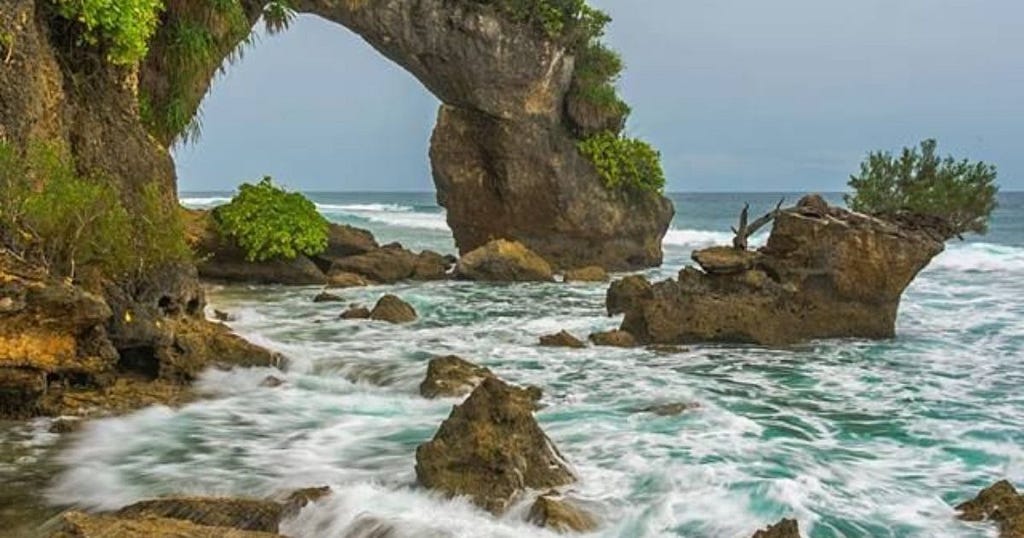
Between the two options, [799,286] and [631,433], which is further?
[799,286]

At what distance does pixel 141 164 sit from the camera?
11.0 metres

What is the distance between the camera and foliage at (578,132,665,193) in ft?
87.1

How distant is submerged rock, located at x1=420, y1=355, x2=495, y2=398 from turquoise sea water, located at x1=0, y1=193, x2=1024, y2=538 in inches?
12.4

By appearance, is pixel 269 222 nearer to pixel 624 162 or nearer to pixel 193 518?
pixel 624 162

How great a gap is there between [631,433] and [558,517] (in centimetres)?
241

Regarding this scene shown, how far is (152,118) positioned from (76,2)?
3754mm

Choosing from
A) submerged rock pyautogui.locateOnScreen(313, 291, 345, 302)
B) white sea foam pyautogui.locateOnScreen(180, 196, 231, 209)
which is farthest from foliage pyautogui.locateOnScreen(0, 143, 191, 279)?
white sea foam pyautogui.locateOnScreen(180, 196, 231, 209)

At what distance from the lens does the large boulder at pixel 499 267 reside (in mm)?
22358

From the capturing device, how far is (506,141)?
2536cm

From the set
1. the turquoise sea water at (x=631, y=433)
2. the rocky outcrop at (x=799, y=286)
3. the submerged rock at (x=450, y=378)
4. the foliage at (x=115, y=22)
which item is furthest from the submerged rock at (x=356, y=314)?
the foliage at (x=115, y=22)

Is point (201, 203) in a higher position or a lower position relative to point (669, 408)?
higher

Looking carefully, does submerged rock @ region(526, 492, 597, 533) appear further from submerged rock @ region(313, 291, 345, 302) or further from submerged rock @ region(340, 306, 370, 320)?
submerged rock @ region(313, 291, 345, 302)

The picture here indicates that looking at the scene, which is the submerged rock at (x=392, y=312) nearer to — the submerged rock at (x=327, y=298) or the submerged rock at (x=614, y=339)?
the submerged rock at (x=327, y=298)

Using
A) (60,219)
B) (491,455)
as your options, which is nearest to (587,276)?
(60,219)
